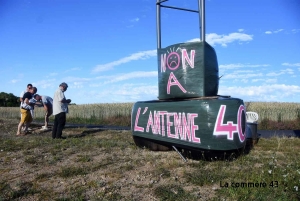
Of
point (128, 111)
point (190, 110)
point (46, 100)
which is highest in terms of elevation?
point (46, 100)

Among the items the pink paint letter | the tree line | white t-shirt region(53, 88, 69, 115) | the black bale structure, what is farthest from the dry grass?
the tree line

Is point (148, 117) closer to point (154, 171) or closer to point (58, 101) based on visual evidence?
point (154, 171)

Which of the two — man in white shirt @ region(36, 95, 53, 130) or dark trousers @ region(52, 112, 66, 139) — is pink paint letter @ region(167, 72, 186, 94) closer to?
dark trousers @ region(52, 112, 66, 139)

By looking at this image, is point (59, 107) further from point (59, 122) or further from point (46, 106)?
point (46, 106)

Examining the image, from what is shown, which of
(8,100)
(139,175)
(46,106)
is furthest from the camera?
(8,100)

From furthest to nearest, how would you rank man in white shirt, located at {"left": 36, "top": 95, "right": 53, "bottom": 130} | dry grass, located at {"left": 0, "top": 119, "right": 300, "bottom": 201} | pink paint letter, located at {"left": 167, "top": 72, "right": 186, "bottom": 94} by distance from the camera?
man in white shirt, located at {"left": 36, "top": 95, "right": 53, "bottom": 130} → pink paint letter, located at {"left": 167, "top": 72, "right": 186, "bottom": 94} → dry grass, located at {"left": 0, "top": 119, "right": 300, "bottom": 201}

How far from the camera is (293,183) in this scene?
4113 mm

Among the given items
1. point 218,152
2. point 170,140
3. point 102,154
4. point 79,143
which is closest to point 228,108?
point 218,152

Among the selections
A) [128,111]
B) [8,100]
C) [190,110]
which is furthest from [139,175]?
[8,100]

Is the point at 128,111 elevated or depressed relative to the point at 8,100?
depressed

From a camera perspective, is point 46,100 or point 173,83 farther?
point 46,100

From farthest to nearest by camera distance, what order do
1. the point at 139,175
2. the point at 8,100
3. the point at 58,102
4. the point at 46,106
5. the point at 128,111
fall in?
the point at 8,100
the point at 128,111
the point at 46,106
the point at 58,102
the point at 139,175

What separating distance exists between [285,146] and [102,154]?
4288 mm

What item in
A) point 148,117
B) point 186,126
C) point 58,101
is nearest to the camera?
point 186,126
